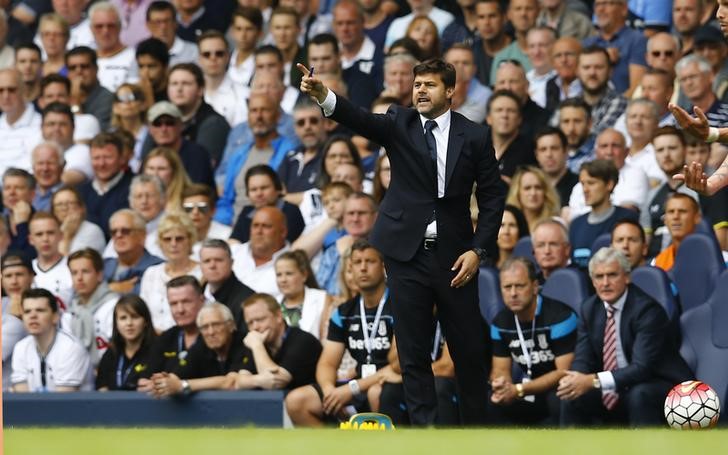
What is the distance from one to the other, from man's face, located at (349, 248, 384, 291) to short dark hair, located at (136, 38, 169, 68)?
5735mm

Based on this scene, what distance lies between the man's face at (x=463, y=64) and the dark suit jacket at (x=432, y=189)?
5.57m

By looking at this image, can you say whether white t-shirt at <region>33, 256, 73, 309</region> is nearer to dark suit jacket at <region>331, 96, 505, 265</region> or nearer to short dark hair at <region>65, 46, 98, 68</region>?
short dark hair at <region>65, 46, 98, 68</region>

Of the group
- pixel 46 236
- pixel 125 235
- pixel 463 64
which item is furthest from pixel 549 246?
pixel 46 236

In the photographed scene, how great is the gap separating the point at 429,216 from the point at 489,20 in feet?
22.8

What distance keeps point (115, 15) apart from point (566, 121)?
5717 millimetres

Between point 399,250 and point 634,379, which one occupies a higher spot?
point 399,250

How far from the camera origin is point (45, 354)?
12797 millimetres

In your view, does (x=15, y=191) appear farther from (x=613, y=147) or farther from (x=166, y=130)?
(x=613, y=147)

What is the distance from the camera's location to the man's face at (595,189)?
12289 mm

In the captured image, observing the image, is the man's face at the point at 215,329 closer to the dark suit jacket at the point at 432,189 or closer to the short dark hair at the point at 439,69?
the dark suit jacket at the point at 432,189

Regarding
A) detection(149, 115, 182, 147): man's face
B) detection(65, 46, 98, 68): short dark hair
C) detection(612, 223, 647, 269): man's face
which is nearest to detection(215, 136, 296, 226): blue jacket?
detection(149, 115, 182, 147): man's face

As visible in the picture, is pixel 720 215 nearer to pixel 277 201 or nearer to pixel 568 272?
pixel 568 272

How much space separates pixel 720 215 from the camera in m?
12.3

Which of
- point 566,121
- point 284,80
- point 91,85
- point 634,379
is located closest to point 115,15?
point 91,85
